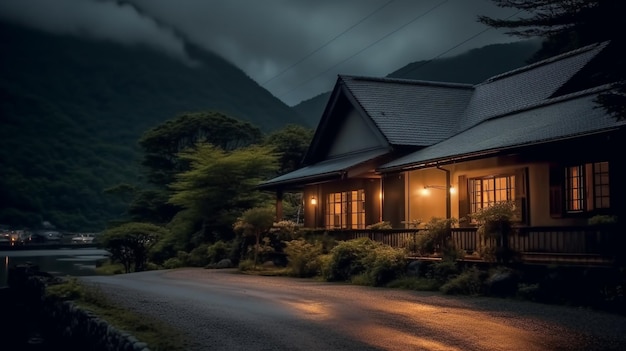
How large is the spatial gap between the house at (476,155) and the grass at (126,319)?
29.1 ft

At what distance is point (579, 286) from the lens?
12930mm

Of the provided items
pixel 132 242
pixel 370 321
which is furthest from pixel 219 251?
pixel 370 321

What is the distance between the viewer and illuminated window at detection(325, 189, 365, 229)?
26.6 m

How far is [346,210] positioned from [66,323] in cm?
1478

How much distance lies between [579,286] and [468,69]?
549 ft

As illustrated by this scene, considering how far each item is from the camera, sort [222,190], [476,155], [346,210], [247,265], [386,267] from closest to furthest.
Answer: [386,267]
[476,155]
[247,265]
[346,210]
[222,190]

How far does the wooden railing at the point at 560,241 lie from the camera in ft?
43.7

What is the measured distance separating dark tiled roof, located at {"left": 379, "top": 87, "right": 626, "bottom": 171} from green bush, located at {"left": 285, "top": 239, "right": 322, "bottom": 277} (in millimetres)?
3816

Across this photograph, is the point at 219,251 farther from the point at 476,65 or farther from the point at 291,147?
the point at 476,65

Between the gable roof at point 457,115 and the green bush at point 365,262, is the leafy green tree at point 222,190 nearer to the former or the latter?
the gable roof at point 457,115

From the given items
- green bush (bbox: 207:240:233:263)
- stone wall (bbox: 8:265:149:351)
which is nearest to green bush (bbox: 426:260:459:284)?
stone wall (bbox: 8:265:149:351)

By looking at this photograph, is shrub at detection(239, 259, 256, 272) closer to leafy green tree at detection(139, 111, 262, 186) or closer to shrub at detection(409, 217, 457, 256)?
shrub at detection(409, 217, 457, 256)

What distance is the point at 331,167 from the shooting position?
26.5 meters

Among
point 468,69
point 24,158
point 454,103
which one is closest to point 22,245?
point 24,158
